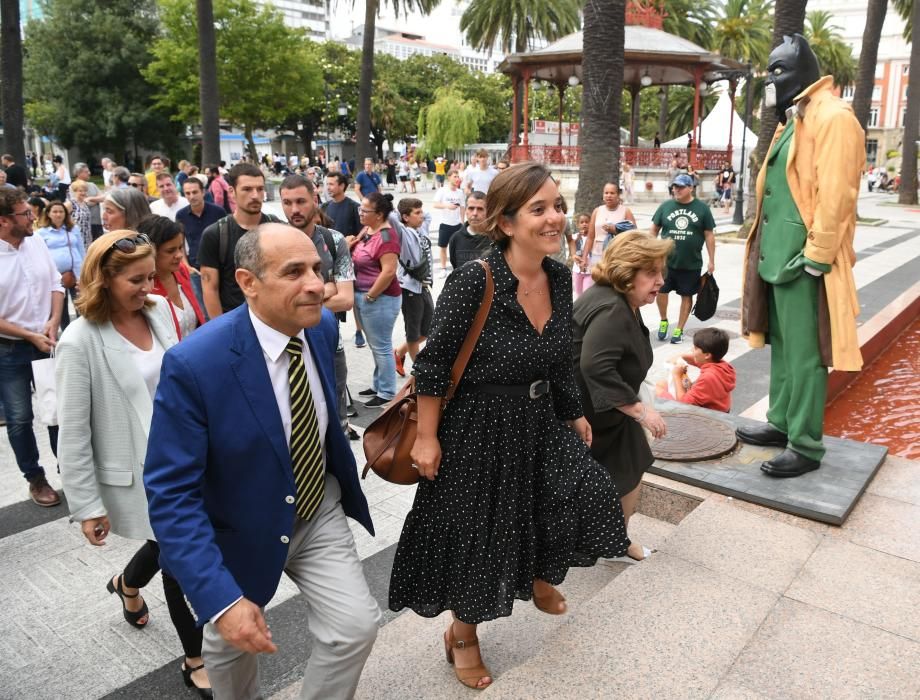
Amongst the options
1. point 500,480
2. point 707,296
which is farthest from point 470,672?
point 707,296

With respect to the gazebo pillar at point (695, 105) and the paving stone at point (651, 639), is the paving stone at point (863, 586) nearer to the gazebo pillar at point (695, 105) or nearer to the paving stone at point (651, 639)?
the paving stone at point (651, 639)

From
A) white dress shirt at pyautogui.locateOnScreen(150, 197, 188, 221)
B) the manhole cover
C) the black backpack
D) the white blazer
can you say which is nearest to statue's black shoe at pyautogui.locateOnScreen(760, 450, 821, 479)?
the manhole cover

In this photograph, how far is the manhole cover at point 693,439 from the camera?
438 cm

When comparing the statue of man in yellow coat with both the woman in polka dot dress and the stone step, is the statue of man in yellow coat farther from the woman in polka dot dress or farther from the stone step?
the woman in polka dot dress

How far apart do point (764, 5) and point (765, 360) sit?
52.3 metres

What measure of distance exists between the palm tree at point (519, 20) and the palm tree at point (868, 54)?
20043 millimetres

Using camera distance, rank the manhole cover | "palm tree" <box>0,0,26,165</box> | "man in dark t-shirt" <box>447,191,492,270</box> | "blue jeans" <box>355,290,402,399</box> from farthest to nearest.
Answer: "palm tree" <box>0,0,26,165</box> → "blue jeans" <box>355,290,402,399</box> → "man in dark t-shirt" <box>447,191,492,270</box> → the manhole cover

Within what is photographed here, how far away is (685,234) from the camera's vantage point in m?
8.27

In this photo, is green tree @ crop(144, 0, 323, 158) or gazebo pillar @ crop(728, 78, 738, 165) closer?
gazebo pillar @ crop(728, 78, 738, 165)

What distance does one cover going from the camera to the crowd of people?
2.14m

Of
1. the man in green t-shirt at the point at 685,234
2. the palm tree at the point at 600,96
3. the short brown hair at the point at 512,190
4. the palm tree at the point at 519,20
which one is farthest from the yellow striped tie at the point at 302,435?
the palm tree at the point at 519,20

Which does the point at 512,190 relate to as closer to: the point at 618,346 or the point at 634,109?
the point at 618,346

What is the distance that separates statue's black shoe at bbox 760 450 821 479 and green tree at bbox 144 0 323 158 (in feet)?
127

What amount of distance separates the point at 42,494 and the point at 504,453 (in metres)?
3.54
